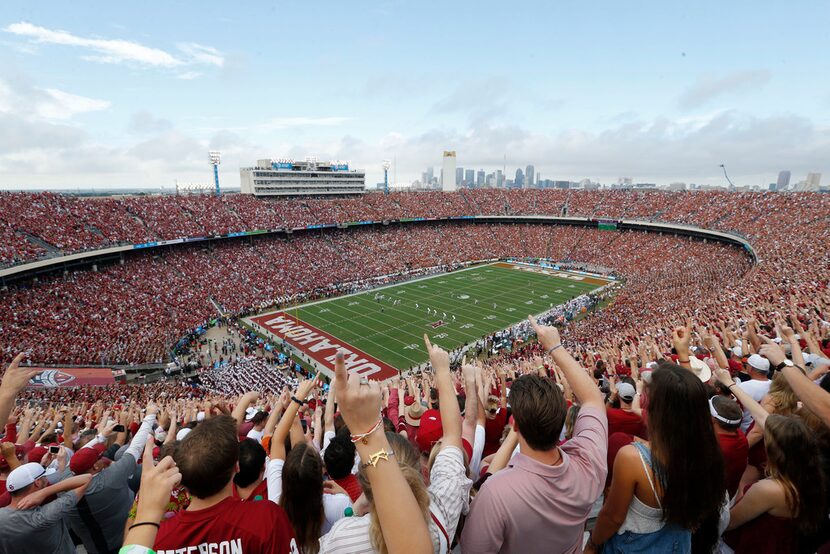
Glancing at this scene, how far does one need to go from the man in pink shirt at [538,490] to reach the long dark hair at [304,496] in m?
0.87

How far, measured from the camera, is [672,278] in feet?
113

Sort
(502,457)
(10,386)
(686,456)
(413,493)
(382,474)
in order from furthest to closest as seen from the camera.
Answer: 1. (10,386)
2. (502,457)
3. (686,456)
4. (413,493)
5. (382,474)

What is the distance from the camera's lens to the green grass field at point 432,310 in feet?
94.5

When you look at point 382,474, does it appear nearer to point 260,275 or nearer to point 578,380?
point 578,380

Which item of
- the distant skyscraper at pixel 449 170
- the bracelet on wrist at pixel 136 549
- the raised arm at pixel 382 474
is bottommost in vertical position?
the bracelet on wrist at pixel 136 549

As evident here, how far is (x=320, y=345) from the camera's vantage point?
28031 mm

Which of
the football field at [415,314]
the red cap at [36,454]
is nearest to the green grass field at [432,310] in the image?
the football field at [415,314]

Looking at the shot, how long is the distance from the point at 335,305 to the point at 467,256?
23.7 m

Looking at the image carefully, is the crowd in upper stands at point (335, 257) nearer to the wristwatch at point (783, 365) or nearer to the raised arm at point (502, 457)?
the wristwatch at point (783, 365)

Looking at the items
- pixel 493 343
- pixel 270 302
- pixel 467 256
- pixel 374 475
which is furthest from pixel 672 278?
pixel 374 475

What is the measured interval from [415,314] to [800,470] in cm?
3169

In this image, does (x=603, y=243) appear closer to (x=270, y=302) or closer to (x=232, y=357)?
(x=270, y=302)

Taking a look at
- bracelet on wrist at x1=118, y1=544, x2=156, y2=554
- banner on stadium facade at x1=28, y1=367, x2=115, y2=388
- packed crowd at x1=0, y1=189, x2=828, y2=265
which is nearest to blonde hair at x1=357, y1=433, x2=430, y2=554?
bracelet on wrist at x1=118, y1=544, x2=156, y2=554

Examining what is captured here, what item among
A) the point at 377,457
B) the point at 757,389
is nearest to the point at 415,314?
the point at 757,389
